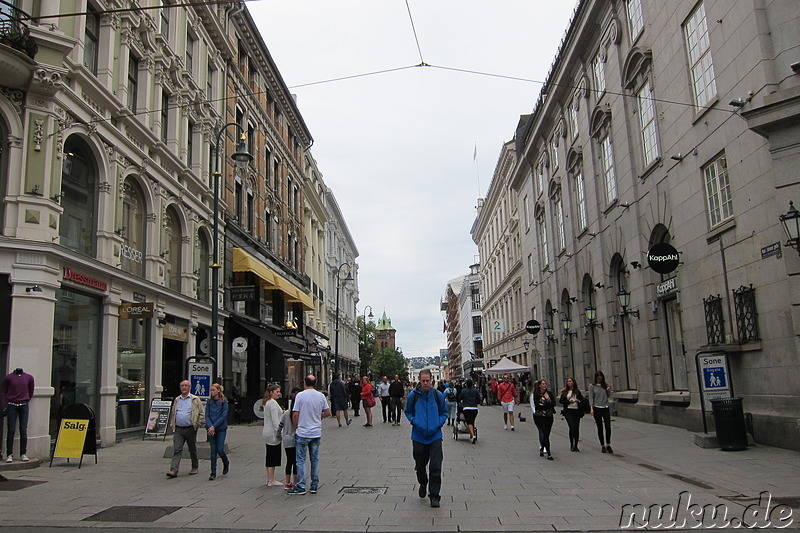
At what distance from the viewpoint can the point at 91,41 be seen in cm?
1631

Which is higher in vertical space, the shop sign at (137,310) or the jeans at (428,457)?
the shop sign at (137,310)

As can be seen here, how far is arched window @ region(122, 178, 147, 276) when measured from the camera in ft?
58.1

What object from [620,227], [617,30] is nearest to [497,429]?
[620,227]

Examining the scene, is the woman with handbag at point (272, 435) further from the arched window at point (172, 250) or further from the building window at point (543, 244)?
the building window at point (543, 244)

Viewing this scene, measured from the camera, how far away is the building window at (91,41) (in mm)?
15967

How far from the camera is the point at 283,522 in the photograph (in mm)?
7621

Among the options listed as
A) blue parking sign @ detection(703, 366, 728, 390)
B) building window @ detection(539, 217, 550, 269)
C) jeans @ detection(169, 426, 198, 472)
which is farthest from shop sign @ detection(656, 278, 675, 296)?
building window @ detection(539, 217, 550, 269)

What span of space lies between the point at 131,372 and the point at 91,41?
8.69 metres

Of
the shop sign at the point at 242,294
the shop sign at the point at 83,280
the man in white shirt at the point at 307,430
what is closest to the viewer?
the man in white shirt at the point at 307,430

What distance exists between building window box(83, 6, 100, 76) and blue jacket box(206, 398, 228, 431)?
9.63 meters

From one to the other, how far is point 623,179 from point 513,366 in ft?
45.9

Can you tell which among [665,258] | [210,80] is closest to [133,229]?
[210,80]

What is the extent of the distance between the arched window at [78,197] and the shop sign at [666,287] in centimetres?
1561

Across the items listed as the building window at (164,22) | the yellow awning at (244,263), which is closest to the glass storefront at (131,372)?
the yellow awning at (244,263)
